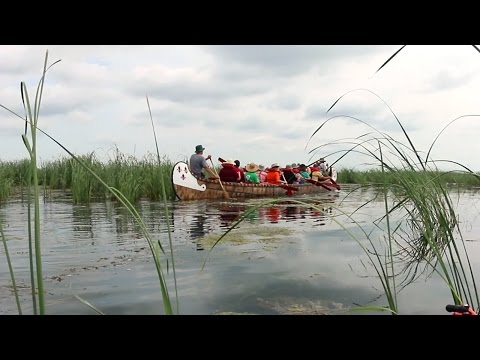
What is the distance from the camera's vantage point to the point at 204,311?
2986 millimetres

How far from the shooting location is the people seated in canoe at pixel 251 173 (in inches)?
535

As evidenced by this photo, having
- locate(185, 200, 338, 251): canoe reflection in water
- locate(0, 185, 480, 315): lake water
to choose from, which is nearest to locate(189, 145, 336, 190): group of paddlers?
locate(185, 200, 338, 251): canoe reflection in water

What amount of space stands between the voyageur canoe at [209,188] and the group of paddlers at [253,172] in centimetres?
26

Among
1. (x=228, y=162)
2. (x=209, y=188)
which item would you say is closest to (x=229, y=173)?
(x=228, y=162)

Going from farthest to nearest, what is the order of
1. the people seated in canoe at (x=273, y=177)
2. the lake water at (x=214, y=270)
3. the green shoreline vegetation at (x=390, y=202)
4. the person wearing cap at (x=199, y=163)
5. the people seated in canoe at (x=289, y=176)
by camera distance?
the people seated in canoe at (x=289, y=176) → the people seated in canoe at (x=273, y=177) → the person wearing cap at (x=199, y=163) → the lake water at (x=214, y=270) → the green shoreline vegetation at (x=390, y=202)

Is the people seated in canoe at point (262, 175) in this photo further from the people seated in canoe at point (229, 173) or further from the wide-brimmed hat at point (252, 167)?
the people seated in canoe at point (229, 173)

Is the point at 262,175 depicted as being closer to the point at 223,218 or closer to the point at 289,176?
the point at 289,176

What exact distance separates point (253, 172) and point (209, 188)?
110 inches

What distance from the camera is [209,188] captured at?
11.4 metres

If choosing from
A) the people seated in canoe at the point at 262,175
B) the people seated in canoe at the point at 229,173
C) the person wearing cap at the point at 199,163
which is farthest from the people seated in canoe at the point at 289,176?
the person wearing cap at the point at 199,163
